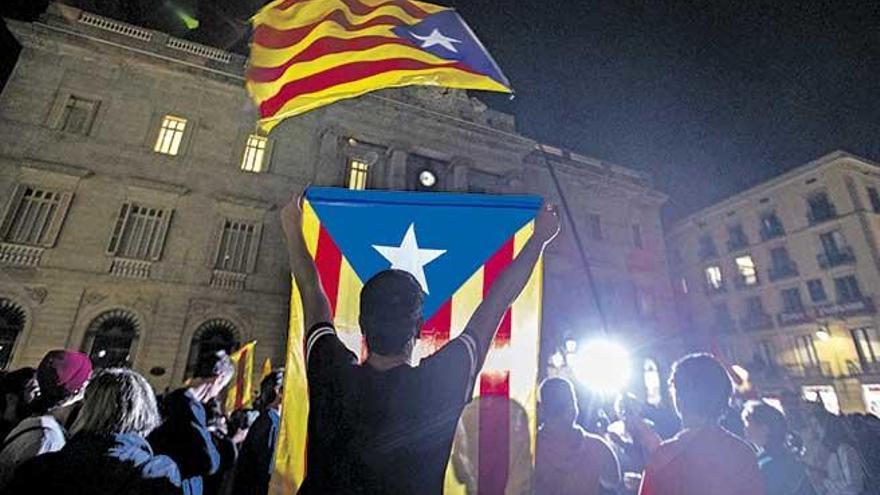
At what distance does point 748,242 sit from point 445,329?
3981cm

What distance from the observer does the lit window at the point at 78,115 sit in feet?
48.2

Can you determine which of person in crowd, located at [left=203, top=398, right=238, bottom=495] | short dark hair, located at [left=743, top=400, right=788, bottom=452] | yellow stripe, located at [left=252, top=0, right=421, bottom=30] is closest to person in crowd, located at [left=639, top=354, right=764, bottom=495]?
short dark hair, located at [left=743, top=400, right=788, bottom=452]

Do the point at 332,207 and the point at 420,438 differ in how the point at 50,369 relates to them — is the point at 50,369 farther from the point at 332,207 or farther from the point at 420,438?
the point at 420,438

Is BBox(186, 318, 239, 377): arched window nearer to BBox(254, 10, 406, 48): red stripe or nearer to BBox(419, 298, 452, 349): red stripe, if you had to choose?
BBox(254, 10, 406, 48): red stripe

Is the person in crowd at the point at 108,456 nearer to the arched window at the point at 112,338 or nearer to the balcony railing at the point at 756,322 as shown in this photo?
the arched window at the point at 112,338

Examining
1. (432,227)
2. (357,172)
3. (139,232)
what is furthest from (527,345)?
(357,172)

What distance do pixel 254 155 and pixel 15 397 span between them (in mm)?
15251

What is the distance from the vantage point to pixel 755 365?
30422mm

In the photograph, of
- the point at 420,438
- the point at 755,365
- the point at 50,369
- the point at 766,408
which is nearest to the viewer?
the point at 420,438

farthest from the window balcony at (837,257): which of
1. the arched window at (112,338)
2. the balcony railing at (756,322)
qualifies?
the arched window at (112,338)

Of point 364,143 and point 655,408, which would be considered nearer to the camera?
point 655,408

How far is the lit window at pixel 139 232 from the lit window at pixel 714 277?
39127mm

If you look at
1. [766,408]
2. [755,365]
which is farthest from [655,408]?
[755,365]

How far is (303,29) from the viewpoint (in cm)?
405
